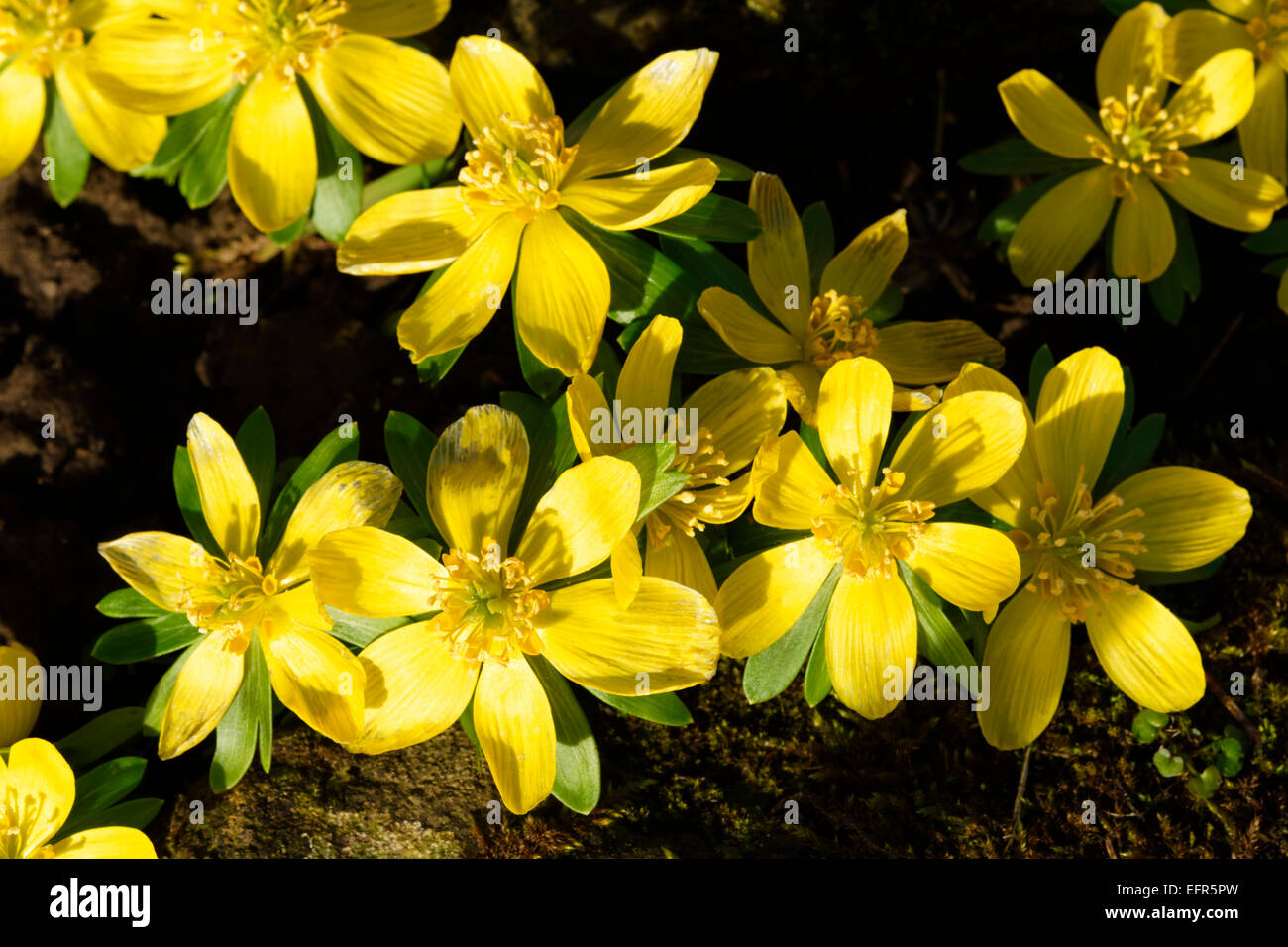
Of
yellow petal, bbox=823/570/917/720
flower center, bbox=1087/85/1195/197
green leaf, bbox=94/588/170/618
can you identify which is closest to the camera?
yellow petal, bbox=823/570/917/720

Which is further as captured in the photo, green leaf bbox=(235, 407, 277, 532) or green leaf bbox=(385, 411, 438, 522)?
green leaf bbox=(235, 407, 277, 532)

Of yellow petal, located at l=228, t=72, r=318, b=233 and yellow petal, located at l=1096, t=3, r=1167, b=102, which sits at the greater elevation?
yellow petal, located at l=1096, t=3, r=1167, b=102

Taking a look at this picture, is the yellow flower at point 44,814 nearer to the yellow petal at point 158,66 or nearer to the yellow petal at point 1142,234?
the yellow petal at point 158,66

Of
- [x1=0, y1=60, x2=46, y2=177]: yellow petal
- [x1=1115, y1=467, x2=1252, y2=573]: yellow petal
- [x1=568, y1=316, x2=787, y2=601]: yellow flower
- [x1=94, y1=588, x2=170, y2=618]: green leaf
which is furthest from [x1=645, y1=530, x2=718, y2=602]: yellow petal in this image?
[x1=0, y1=60, x2=46, y2=177]: yellow petal

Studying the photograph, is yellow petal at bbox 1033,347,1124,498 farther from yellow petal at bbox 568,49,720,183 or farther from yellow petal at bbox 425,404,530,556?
yellow petal at bbox 425,404,530,556

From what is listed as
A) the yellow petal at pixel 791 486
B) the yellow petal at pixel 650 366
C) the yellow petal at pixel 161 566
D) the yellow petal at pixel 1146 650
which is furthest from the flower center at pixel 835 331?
the yellow petal at pixel 161 566

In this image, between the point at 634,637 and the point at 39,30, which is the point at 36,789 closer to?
the point at 634,637

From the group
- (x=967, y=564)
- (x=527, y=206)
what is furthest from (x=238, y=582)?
(x=967, y=564)

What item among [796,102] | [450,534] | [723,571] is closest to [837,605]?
[723,571]
